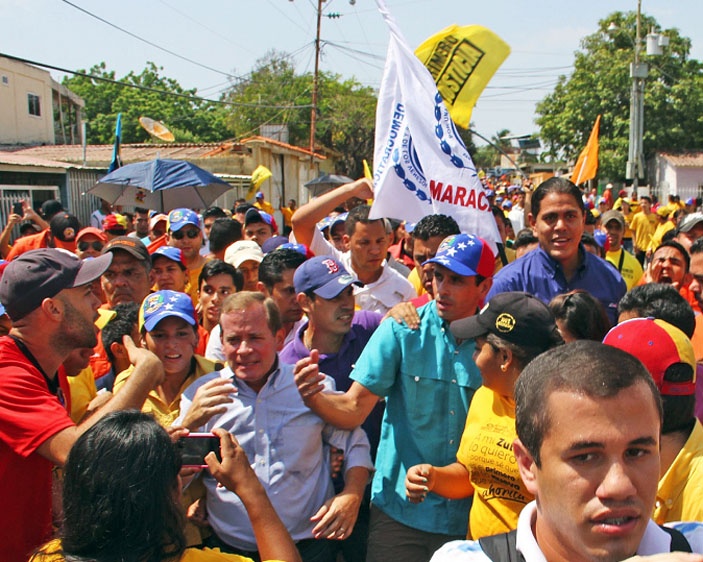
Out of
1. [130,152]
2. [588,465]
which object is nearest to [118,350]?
[588,465]

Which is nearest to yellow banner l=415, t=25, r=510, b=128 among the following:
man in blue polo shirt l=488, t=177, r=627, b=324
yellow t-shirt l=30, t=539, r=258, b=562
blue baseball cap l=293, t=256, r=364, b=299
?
man in blue polo shirt l=488, t=177, r=627, b=324

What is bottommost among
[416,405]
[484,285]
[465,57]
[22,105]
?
[416,405]

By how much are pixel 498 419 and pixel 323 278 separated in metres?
1.43

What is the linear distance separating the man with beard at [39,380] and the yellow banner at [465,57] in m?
3.77

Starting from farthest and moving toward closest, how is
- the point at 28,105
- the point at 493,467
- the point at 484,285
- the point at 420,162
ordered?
the point at 28,105
the point at 420,162
the point at 484,285
the point at 493,467

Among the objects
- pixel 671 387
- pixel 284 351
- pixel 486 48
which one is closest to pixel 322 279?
pixel 284 351

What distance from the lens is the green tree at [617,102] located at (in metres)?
36.2

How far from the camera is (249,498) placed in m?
2.43

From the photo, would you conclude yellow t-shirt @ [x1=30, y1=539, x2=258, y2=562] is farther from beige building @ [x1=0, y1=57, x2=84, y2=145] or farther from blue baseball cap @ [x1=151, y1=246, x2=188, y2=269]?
beige building @ [x1=0, y1=57, x2=84, y2=145]

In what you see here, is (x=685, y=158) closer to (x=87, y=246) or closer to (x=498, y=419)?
(x=87, y=246)

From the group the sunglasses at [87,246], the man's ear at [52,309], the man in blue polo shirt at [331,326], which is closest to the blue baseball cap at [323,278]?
the man in blue polo shirt at [331,326]

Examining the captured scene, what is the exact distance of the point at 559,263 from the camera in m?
4.34

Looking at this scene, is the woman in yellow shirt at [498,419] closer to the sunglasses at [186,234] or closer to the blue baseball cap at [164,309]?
the blue baseball cap at [164,309]

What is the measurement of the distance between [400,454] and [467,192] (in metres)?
2.21
